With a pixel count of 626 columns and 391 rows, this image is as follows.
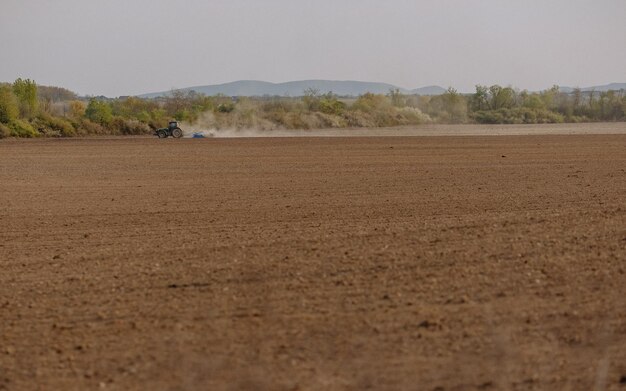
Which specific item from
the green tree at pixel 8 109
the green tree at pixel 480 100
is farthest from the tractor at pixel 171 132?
the green tree at pixel 480 100

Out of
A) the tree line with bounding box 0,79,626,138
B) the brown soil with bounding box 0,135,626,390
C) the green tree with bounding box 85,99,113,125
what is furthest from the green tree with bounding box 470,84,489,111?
the brown soil with bounding box 0,135,626,390

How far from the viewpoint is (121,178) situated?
30.3 meters

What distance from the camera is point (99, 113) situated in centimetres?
7381

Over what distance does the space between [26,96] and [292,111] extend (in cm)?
2866

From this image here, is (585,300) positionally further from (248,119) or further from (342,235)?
(248,119)

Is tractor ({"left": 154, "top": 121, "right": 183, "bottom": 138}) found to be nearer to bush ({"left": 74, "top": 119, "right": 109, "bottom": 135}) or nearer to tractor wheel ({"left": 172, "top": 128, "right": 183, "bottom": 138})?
tractor wheel ({"left": 172, "top": 128, "right": 183, "bottom": 138})

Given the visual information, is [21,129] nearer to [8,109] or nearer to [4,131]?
[4,131]

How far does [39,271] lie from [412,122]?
90586 mm

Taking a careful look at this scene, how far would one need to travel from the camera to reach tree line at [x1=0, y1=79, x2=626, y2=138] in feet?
228

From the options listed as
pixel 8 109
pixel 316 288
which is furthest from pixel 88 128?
pixel 316 288

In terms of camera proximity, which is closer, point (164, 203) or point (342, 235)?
point (342, 235)

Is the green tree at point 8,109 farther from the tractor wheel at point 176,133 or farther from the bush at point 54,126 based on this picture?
the tractor wheel at point 176,133

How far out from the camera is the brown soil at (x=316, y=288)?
837cm

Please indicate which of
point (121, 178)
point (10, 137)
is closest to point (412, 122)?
point (10, 137)
